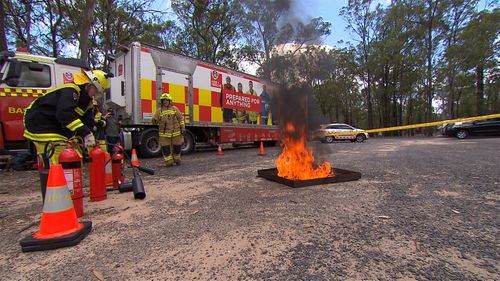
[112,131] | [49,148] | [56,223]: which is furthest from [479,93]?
[56,223]

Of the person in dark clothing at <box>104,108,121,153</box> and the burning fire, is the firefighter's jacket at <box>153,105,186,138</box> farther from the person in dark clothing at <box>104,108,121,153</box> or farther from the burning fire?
the burning fire

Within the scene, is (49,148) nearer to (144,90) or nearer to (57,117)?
(57,117)

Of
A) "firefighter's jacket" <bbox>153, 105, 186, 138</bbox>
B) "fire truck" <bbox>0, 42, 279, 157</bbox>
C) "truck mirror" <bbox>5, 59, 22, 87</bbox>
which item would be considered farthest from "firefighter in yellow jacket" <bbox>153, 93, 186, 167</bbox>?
"truck mirror" <bbox>5, 59, 22, 87</bbox>

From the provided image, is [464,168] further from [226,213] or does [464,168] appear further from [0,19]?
[0,19]

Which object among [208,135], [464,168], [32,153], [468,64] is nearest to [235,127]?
[208,135]

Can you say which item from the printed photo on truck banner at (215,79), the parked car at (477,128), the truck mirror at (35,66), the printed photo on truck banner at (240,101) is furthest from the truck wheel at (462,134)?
the truck mirror at (35,66)

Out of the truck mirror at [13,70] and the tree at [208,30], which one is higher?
the tree at [208,30]

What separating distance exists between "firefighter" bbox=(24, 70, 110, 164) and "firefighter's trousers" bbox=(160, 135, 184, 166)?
357 centimetres

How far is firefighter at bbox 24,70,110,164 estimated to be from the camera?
3102 mm

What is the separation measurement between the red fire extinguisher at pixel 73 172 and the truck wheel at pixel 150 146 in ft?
18.6

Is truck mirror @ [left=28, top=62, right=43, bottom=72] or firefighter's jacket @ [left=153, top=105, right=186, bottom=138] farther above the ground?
truck mirror @ [left=28, top=62, right=43, bottom=72]

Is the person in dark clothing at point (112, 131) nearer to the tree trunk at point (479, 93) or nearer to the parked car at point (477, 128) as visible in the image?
the parked car at point (477, 128)

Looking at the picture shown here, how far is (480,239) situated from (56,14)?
23498mm

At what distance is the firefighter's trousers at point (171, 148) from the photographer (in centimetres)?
Result: 694
